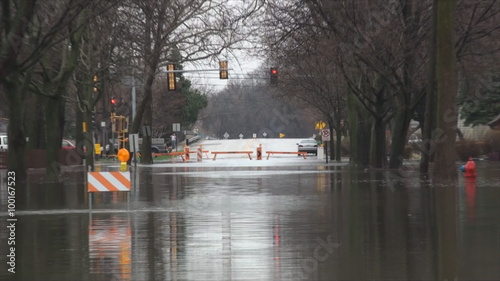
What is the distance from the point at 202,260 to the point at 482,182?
59.5 feet

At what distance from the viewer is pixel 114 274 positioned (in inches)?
406

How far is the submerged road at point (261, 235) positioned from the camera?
34.4 feet

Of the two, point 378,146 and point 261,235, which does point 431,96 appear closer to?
point 378,146

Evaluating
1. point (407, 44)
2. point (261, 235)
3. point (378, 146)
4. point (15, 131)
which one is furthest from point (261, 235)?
point (378, 146)

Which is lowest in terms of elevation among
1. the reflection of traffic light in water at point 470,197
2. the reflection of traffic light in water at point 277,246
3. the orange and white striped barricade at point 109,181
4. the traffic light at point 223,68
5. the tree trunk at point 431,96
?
the reflection of traffic light in water at point 277,246

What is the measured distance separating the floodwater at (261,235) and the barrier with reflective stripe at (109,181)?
1.97ft

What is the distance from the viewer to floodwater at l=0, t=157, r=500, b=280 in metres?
10.5

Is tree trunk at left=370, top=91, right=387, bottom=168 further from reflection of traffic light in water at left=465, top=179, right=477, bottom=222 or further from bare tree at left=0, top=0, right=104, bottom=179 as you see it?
bare tree at left=0, top=0, right=104, bottom=179

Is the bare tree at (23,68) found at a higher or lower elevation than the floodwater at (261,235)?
higher

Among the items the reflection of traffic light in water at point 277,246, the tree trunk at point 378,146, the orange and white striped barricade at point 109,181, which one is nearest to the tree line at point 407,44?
the tree trunk at point 378,146

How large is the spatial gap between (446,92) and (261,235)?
12.7 metres

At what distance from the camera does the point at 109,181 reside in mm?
17875

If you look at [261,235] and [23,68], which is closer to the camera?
[261,235]

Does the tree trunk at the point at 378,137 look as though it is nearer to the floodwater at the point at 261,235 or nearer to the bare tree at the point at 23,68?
the floodwater at the point at 261,235
